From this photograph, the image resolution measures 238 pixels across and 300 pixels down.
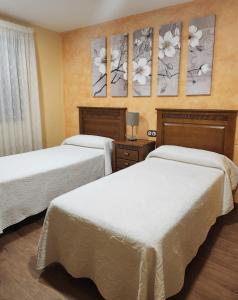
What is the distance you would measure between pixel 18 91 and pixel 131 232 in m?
2.80

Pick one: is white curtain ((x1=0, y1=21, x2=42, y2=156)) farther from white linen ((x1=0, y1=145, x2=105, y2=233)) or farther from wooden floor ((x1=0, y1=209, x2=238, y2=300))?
wooden floor ((x1=0, y1=209, x2=238, y2=300))

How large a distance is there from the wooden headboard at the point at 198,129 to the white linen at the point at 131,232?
79 centimetres

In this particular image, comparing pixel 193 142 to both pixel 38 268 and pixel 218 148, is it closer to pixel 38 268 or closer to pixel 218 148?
pixel 218 148

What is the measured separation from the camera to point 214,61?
2586 mm

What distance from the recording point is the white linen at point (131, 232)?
1.21 m

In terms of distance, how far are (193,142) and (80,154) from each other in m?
1.42

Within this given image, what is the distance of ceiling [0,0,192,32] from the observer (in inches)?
104

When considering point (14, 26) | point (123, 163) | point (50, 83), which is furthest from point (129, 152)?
point (14, 26)

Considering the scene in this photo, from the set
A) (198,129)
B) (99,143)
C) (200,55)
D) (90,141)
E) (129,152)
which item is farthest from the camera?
(90,141)

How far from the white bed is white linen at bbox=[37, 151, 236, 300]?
68 cm

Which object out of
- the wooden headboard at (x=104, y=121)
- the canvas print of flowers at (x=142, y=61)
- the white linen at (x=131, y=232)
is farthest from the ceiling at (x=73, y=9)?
the white linen at (x=131, y=232)

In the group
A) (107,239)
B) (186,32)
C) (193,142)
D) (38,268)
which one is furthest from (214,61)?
(38,268)

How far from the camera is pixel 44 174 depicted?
235cm

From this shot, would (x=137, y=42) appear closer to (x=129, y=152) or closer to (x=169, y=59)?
(x=169, y=59)
